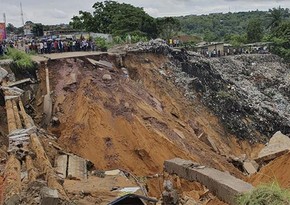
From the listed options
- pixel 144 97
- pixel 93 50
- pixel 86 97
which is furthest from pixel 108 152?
pixel 93 50

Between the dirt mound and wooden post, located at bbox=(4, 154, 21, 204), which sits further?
the dirt mound

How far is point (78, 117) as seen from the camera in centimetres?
1978

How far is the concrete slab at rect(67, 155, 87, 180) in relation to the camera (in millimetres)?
13812

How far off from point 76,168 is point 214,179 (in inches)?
193

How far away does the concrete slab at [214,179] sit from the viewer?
34.2 feet

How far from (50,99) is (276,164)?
38.9 ft

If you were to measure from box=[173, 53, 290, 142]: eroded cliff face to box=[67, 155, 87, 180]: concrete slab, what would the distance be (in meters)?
15.0

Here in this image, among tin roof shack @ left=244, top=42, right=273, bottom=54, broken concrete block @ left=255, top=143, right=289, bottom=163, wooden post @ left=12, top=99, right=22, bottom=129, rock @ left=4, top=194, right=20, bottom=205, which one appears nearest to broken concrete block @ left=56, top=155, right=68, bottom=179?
wooden post @ left=12, top=99, right=22, bottom=129

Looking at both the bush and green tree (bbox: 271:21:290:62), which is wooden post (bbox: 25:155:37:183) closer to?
the bush

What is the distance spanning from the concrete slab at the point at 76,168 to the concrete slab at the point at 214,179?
2.84 m

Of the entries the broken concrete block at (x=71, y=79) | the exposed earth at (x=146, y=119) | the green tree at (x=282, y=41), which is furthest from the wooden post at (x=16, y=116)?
the green tree at (x=282, y=41)

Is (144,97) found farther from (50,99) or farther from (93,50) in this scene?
(93,50)

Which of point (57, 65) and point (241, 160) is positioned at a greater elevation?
point (57, 65)

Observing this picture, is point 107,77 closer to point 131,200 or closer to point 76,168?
point 76,168
